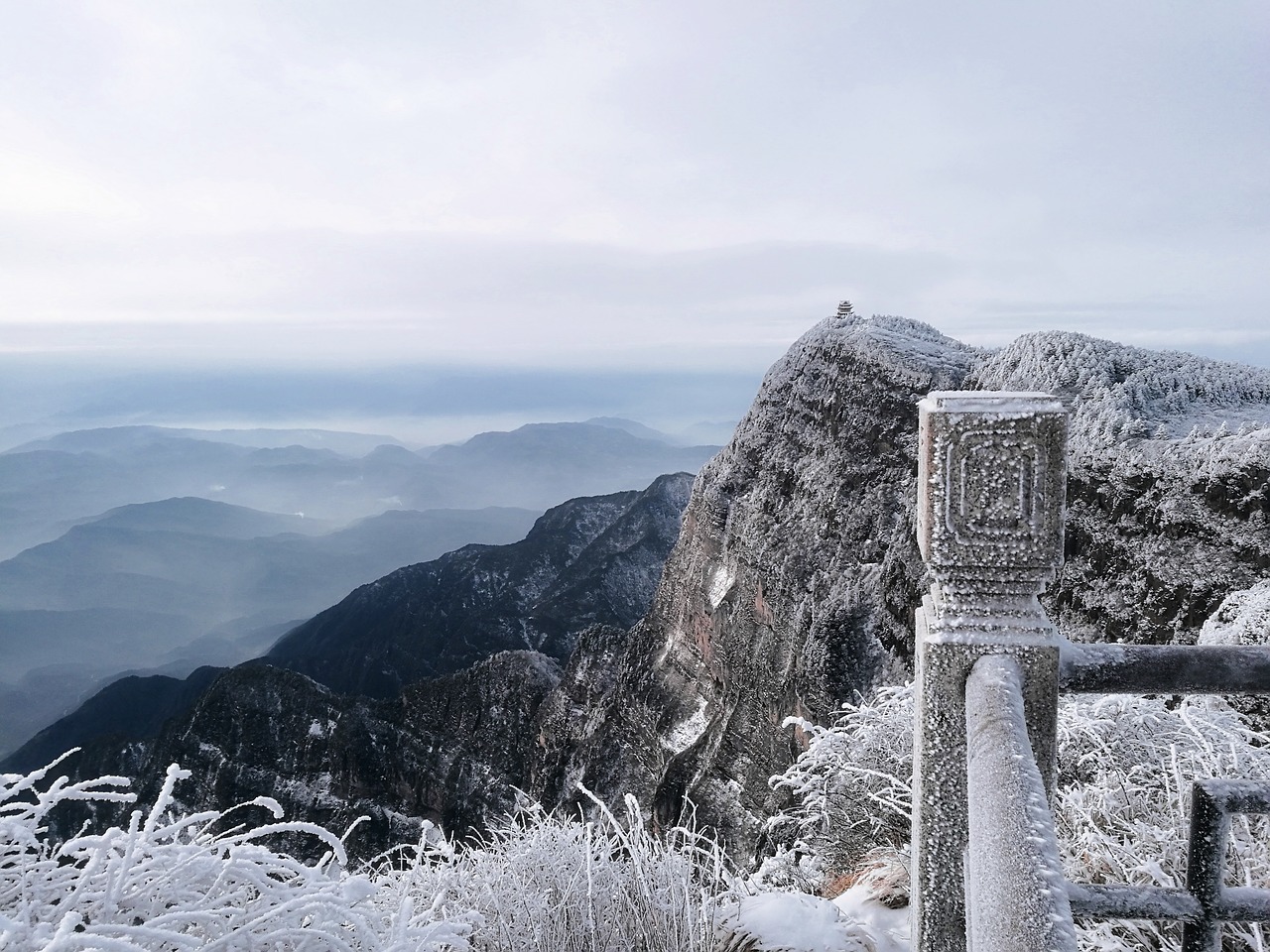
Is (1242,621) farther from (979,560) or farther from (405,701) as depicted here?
(405,701)

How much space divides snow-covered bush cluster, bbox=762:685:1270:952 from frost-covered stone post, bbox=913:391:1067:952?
669 millimetres

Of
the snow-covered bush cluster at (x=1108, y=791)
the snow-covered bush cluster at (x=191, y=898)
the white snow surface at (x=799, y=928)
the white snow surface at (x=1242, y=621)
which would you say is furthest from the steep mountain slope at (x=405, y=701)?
the snow-covered bush cluster at (x=191, y=898)

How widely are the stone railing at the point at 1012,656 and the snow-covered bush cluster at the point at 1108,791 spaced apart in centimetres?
45

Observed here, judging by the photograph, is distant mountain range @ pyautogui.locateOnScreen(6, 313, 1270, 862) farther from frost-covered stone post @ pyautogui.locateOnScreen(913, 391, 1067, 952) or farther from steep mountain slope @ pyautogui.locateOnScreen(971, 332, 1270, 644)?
frost-covered stone post @ pyautogui.locateOnScreen(913, 391, 1067, 952)

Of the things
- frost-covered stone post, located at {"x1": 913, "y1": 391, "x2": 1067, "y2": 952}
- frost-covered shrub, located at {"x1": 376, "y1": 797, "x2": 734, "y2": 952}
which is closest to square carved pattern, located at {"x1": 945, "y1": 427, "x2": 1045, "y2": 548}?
frost-covered stone post, located at {"x1": 913, "y1": 391, "x2": 1067, "y2": 952}

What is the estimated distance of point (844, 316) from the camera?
687 inches

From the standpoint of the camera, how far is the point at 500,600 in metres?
60.0

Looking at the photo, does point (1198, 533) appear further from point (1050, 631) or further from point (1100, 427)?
point (1050, 631)

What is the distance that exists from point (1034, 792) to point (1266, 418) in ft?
28.9

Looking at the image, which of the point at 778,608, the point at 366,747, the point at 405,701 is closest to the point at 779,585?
the point at 778,608

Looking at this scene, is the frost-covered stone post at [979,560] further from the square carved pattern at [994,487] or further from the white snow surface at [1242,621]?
the white snow surface at [1242,621]

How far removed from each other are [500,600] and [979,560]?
198ft

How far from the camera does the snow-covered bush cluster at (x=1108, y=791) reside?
232 cm

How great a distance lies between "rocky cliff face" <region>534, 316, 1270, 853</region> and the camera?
736 cm
